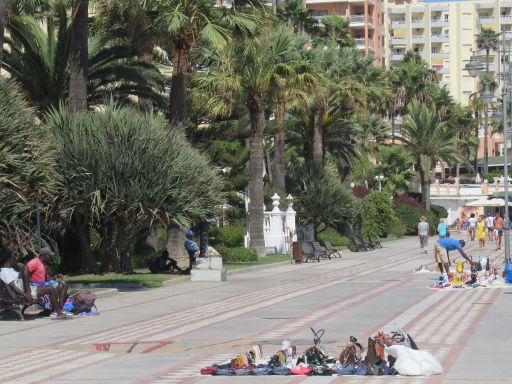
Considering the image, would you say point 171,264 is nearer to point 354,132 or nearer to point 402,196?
point 354,132

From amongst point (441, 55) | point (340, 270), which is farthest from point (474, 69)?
point (441, 55)

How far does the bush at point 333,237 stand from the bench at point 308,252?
13.0 metres

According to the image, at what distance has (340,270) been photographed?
1494 inches

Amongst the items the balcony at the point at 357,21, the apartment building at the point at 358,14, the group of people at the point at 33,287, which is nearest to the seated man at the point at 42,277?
the group of people at the point at 33,287

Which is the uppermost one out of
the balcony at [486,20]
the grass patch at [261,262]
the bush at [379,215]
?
the balcony at [486,20]

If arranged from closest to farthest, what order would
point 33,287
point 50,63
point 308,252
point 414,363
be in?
point 414,363, point 33,287, point 50,63, point 308,252

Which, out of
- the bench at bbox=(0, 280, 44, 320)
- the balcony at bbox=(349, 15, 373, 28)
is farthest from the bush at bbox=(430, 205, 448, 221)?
the bench at bbox=(0, 280, 44, 320)

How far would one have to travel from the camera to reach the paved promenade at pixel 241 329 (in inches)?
513

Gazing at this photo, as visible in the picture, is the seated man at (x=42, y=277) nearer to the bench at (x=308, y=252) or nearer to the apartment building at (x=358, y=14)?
the bench at (x=308, y=252)

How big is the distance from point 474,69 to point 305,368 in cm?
2434

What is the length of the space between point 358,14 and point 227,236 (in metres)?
87.0

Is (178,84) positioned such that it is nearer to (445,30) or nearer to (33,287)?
(33,287)

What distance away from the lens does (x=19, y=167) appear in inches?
1001

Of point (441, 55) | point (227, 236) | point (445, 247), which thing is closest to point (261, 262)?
point (227, 236)
